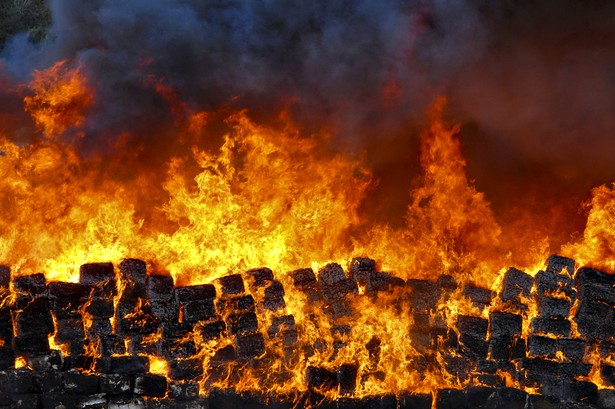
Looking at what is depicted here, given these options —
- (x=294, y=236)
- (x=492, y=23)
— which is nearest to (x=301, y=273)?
(x=294, y=236)

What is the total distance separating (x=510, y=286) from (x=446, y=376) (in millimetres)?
1295

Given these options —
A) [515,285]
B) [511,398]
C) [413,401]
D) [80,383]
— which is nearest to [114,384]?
[80,383]

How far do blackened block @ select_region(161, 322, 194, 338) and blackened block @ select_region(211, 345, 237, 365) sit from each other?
395mm

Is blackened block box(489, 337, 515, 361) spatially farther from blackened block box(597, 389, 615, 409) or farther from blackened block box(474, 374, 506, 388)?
blackened block box(597, 389, 615, 409)

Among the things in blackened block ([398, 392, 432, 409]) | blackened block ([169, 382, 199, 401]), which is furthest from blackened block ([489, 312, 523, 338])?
blackened block ([169, 382, 199, 401])

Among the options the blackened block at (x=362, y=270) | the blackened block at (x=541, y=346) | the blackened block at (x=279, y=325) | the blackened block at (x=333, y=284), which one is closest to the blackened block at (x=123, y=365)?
the blackened block at (x=279, y=325)

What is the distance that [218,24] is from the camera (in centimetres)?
798

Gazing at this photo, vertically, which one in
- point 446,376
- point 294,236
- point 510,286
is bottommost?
point 446,376

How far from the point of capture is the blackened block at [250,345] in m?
7.24

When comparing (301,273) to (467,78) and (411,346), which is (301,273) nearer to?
(411,346)

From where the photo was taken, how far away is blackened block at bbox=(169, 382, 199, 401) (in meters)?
7.14

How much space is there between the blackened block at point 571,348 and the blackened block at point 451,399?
1.29 metres

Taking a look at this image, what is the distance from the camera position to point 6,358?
676 cm

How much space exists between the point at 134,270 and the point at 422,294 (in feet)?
10.8
